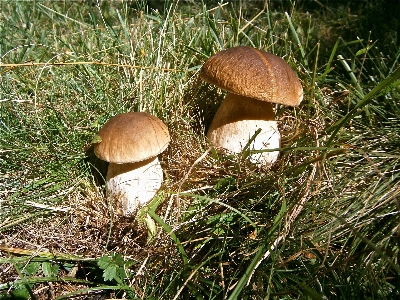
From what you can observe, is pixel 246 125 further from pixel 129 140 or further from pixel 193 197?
pixel 129 140

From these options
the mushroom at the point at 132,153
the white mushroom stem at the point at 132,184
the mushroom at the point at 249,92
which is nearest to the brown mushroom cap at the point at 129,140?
the mushroom at the point at 132,153

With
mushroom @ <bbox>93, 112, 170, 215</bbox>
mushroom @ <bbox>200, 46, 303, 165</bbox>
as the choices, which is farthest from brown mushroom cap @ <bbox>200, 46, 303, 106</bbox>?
mushroom @ <bbox>93, 112, 170, 215</bbox>

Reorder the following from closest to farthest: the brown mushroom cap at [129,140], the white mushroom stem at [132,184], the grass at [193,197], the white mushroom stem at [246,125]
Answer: the grass at [193,197] < the brown mushroom cap at [129,140] < the white mushroom stem at [132,184] < the white mushroom stem at [246,125]

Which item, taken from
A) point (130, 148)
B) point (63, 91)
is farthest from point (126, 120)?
point (63, 91)

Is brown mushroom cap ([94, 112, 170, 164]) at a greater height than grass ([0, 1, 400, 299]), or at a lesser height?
greater

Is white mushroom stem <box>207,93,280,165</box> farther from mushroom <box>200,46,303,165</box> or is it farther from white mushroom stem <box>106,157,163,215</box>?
white mushroom stem <box>106,157,163,215</box>

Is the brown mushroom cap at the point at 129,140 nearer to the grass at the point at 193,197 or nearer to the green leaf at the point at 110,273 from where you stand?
the grass at the point at 193,197
